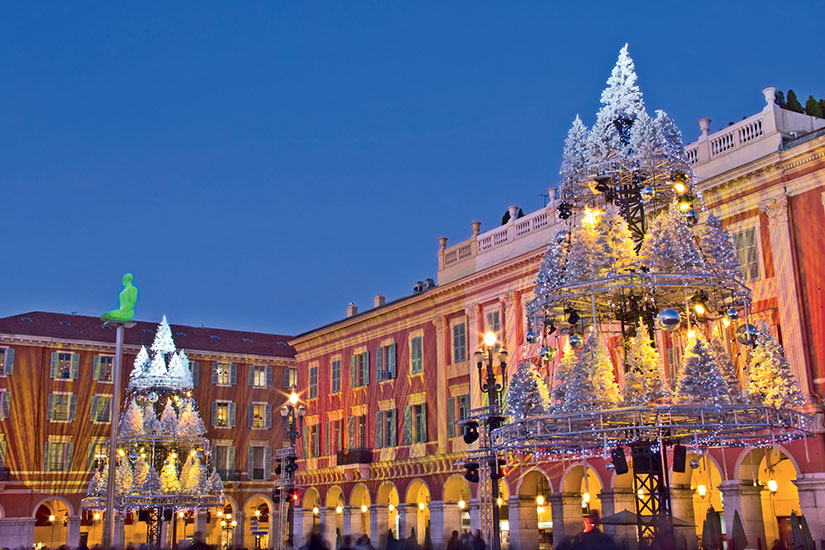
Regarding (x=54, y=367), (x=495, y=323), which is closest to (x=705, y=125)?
(x=495, y=323)

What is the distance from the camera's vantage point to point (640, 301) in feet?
53.3

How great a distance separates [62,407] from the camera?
5956cm

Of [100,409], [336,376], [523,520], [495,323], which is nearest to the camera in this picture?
[523,520]

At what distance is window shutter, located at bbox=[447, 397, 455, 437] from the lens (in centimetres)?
3967

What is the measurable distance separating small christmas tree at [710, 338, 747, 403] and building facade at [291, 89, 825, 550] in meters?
1.56

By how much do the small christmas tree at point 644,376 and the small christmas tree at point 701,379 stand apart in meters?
0.34

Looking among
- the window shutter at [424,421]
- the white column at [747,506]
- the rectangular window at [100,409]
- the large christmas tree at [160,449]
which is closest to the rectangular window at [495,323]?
the window shutter at [424,421]

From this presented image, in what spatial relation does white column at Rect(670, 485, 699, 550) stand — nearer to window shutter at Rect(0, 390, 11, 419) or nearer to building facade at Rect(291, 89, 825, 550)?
building facade at Rect(291, 89, 825, 550)

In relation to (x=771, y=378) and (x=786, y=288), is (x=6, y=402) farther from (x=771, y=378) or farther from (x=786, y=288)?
(x=771, y=378)

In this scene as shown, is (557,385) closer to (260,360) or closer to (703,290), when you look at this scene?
(703,290)

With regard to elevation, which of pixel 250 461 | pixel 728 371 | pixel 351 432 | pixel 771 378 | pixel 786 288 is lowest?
pixel 771 378

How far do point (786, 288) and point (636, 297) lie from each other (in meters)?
12.7

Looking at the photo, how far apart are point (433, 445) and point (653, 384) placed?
26178mm

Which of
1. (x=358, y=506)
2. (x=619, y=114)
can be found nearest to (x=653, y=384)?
(x=619, y=114)
